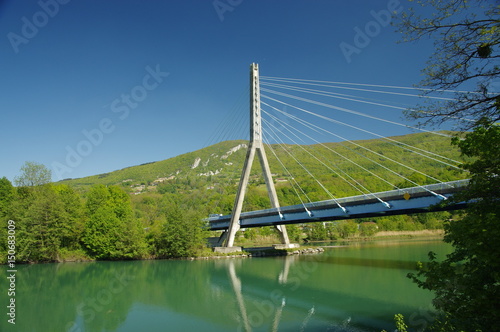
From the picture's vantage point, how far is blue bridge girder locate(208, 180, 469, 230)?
634 inches

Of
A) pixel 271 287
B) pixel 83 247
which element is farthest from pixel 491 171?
pixel 83 247

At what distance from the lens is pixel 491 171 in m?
4.88

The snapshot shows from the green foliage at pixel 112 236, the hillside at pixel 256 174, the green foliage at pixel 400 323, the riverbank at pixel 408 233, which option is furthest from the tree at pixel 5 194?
the riverbank at pixel 408 233

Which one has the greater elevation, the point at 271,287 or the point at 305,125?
the point at 305,125

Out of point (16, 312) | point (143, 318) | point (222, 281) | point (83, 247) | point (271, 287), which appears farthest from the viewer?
point (83, 247)

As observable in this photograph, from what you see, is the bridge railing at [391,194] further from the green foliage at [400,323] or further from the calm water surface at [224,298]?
the green foliage at [400,323]

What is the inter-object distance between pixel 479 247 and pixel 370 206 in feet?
51.3

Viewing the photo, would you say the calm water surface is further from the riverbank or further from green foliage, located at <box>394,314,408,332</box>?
the riverbank

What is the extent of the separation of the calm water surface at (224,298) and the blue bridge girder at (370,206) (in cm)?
308

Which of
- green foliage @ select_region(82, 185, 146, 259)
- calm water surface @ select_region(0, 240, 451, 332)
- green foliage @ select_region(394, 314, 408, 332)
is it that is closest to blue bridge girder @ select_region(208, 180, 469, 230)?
calm water surface @ select_region(0, 240, 451, 332)

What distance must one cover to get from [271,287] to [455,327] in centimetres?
1116

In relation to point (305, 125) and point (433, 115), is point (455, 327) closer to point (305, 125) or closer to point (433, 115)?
point (433, 115)

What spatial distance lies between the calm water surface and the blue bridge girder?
3.08 metres

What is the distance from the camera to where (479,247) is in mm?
4457
